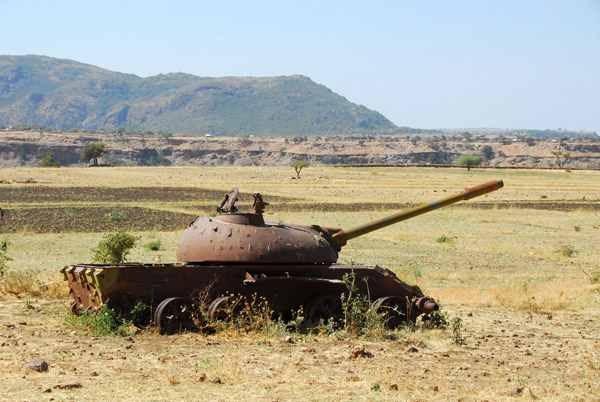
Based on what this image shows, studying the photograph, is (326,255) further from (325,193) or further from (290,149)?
(290,149)

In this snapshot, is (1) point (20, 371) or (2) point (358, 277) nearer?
(1) point (20, 371)

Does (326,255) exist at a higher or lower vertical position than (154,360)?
higher

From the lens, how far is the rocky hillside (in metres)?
133

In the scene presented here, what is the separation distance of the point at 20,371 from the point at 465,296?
403 inches

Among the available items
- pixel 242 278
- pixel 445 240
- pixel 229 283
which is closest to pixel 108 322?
pixel 229 283

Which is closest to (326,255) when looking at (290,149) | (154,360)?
(154,360)

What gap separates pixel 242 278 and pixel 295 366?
2661 millimetres

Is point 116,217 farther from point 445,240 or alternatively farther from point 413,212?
point 413,212

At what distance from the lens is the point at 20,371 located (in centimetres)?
961

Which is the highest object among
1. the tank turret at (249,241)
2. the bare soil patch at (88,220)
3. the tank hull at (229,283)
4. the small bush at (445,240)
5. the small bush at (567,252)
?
the tank turret at (249,241)

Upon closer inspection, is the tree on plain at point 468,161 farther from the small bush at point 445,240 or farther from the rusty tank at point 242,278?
the rusty tank at point 242,278

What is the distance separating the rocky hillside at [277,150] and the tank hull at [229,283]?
120 m

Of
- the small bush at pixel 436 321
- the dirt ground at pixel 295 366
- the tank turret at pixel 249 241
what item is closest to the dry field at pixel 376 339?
the dirt ground at pixel 295 366

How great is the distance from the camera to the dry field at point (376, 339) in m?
9.29
